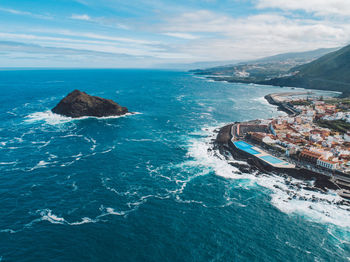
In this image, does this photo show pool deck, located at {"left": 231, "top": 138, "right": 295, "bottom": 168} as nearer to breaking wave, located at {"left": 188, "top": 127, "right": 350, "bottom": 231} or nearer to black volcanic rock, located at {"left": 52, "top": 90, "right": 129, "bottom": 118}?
breaking wave, located at {"left": 188, "top": 127, "right": 350, "bottom": 231}

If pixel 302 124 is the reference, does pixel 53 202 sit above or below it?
below

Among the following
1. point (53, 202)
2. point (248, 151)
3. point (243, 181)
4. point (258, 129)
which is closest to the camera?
point (53, 202)

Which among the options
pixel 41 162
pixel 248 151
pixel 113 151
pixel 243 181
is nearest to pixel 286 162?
pixel 248 151

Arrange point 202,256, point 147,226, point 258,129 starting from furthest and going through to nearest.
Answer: point 258,129 → point 147,226 → point 202,256

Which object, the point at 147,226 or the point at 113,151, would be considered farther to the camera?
the point at 113,151

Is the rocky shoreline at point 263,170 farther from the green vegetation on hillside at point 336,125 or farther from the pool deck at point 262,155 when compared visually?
the green vegetation on hillside at point 336,125

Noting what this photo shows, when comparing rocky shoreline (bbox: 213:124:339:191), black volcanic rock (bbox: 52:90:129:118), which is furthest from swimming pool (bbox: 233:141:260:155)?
black volcanic rock (bbox: 52:90:129:118)

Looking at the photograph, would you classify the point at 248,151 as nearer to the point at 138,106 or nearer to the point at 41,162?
the point at 41,162

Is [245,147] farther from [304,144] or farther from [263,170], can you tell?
[304,144]
